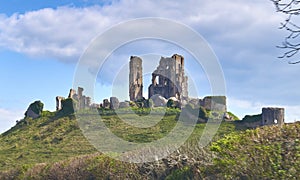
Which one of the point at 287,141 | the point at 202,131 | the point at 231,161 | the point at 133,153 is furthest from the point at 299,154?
the point at 202,131

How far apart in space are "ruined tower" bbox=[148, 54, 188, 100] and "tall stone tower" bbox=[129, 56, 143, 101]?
2318mm

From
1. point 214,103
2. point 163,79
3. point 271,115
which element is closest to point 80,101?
Answer: point 163,79

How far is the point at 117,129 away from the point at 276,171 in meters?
64.4

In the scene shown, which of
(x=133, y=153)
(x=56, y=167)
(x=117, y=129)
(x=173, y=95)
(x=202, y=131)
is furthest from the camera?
(x=173, y=95)

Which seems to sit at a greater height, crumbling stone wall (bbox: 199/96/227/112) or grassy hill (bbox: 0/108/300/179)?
crumbling stone wall (bbox: 199/96/227/112)

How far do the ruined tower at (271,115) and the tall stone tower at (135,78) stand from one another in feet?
131

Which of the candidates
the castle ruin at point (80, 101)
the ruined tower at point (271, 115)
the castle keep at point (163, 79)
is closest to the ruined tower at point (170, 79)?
the castle keep at point (163, 79)

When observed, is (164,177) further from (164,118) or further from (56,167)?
(164,118)

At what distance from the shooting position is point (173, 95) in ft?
373

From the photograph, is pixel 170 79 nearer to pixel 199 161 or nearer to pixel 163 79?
pixel 163 79

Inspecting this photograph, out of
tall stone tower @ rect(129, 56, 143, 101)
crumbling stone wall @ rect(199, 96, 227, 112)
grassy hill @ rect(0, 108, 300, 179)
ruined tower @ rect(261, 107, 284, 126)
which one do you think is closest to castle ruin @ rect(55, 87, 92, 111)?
tall stone tower @ rect(129, 56, 143, 101)

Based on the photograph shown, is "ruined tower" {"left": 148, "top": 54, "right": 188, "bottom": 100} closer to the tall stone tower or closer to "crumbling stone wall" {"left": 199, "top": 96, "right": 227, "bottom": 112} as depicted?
the tall stone tower

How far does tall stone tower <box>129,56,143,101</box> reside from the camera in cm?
11394

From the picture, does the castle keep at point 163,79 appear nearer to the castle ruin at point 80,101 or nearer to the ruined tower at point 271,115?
the castle ruin at point 80,101
